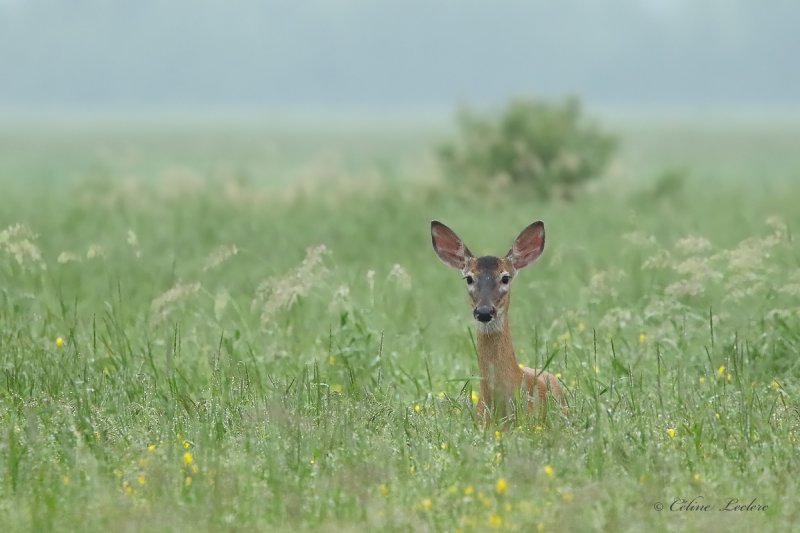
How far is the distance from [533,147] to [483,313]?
1521cm

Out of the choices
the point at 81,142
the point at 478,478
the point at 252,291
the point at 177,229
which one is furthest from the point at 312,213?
the point at 81,142

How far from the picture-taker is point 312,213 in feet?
65.1

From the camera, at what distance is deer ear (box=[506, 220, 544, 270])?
24.1ft

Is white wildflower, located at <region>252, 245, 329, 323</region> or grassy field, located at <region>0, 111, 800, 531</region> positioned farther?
white wildflower, located at <region>252, 245, 329, 323</region>

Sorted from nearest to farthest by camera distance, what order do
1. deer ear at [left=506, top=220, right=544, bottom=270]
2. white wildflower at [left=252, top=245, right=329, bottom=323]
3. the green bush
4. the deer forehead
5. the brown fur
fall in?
the brown fur < the deer forehead < deer ear at [left=506, top=220, right=544, bottom=270] < white wildflower at [left=252, top=245, right=329, bottom=323] < the green bush

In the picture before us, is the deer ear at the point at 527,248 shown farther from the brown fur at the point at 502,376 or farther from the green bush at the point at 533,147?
the green bush at the point at 533,147

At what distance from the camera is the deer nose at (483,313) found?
6.84m

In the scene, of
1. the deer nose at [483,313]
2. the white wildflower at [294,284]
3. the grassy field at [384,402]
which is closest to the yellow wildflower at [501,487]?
the grassy field at [384,402]

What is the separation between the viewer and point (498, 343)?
697 cm

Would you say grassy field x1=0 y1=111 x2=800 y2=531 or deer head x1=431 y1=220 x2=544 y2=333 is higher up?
deer head x1=431 y1=220 x2=544 y2=333

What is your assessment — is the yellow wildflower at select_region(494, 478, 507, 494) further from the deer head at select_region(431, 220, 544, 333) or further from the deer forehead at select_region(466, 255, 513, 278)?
the deer forehead at select_region(466, 255, 513, 278)

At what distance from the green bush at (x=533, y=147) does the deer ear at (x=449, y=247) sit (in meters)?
13.7

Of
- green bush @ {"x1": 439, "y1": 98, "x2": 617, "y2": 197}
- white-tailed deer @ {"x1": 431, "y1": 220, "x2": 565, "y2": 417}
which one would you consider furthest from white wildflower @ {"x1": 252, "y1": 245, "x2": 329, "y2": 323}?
green bush @ {"x1": 439, "y1": 98, "x2": 617, "y2": 197}

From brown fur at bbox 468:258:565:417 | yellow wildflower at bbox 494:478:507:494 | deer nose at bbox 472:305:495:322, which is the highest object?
deer nose at bbox 472:305:495:322
